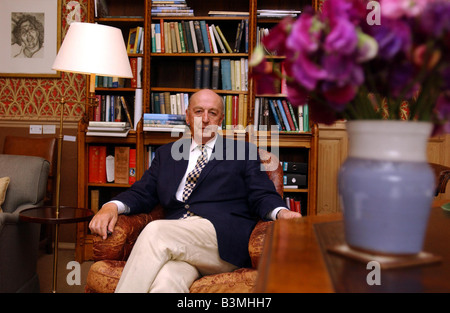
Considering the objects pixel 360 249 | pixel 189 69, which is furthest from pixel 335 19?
pixel 189 69

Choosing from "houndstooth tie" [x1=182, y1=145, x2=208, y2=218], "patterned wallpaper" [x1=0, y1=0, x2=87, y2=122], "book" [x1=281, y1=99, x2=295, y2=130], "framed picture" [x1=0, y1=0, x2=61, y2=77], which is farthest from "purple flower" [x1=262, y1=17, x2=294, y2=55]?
"framed picture" [x1=0, y1=0, x2=61, y2=77]

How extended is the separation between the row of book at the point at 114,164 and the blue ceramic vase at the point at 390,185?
2642mm

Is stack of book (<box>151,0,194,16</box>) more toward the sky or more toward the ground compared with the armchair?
more toward the sky

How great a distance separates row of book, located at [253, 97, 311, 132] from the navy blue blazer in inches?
38.1

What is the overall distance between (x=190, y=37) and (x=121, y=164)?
44.3 inches

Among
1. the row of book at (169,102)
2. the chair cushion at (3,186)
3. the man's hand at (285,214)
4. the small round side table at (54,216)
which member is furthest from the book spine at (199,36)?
the man's hand at (285,214)

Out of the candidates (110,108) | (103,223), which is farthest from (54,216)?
(110,108)

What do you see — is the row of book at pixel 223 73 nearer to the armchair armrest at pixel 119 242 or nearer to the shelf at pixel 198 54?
the shelf at pixel 198 54

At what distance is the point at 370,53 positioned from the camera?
65cm

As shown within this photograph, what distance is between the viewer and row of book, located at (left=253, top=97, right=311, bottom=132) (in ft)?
10.2

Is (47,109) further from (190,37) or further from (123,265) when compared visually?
(123,265)

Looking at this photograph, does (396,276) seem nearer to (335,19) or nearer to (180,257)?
(335,19)

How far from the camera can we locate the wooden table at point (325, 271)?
0.68m

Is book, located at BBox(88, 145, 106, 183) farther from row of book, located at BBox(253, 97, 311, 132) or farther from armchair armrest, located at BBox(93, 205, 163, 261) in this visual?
armchair armrest, located at BBox(93, 205, 163, 261)
